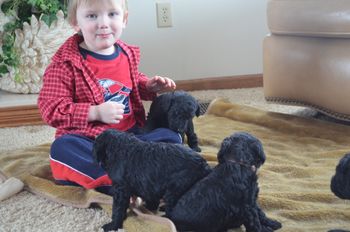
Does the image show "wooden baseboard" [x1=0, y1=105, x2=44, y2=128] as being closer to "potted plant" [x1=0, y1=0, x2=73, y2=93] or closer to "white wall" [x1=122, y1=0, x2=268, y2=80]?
"potted plant" [x1=0, y1=0, x2=73, y2=93]

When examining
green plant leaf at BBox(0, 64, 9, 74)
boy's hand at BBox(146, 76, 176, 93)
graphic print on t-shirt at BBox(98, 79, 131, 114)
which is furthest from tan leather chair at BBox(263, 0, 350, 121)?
green plant leaf at BBox(0, 64, 9, 74)

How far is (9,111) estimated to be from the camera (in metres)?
1.61

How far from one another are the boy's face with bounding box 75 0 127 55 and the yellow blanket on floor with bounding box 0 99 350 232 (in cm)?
32

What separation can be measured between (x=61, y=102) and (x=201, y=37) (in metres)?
1.01

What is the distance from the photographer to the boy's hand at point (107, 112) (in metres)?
1.00

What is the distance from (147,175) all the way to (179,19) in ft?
3.95

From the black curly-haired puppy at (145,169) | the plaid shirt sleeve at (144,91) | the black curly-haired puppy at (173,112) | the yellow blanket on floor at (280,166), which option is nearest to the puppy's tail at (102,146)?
the black curly-haired puppy at (145,169)

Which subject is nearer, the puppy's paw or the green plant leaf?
the puppy's paw

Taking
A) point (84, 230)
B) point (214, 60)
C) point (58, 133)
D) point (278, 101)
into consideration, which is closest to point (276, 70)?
point (278, 101)

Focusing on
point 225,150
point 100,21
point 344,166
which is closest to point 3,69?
point 100,21

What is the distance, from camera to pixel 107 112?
100 cm

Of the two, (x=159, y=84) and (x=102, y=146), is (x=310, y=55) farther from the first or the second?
(x=102, y=146)

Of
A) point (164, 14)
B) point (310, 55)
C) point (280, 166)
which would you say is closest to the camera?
point (280, 166)

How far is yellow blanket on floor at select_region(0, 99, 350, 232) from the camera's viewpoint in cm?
87
